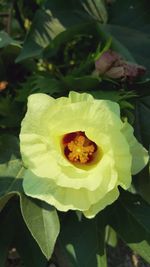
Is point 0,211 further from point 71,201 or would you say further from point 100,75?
point 100,75

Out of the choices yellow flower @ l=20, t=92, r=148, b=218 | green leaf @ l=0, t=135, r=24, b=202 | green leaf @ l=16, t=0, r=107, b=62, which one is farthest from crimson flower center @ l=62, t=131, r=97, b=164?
green leaf @ l=16, t=0, r=107, b=62

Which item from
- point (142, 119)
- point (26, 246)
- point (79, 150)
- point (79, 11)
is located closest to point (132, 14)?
point (79, 11)

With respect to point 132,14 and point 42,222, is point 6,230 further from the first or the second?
point 132,14

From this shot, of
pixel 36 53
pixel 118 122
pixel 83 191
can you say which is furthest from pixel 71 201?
pixel 36 53

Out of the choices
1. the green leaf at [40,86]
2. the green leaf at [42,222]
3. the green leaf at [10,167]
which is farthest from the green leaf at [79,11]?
the green leaf at [42,222]

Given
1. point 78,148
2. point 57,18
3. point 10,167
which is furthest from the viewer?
point 57,18

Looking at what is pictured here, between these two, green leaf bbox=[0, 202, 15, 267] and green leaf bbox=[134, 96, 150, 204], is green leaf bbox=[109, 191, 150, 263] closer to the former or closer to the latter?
green leaf bbox=[134, 96, 150, 204]
